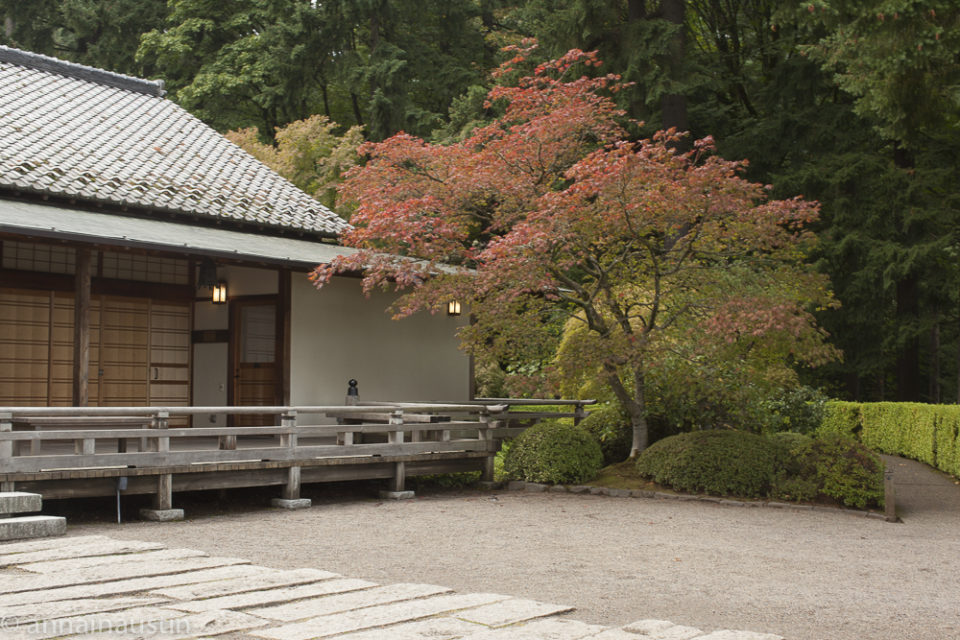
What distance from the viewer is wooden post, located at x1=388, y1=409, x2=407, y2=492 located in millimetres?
12500

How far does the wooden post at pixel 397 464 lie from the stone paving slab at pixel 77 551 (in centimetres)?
628

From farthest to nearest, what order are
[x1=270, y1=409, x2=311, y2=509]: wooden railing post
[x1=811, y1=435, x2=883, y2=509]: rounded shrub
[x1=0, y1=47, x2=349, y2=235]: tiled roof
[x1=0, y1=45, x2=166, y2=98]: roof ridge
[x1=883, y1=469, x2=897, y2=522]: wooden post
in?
[x1=0, y1=45, x2=166, y2=98]: roof ridge < [x1=0, y1=47, x2=349, y2=235]: tiled roof < [x1=811, y1=435, x2=883, y2=509]: rounded shrub < [x1=270, y1=409, x2=311, y2=509]: wooden railing post < [x1=883, y1=469, x2=897, y2=522]: wooden post

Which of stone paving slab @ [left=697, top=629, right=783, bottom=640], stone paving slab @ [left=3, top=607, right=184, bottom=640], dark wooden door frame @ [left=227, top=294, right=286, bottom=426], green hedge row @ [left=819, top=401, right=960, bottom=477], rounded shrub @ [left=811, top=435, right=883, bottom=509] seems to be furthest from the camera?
green hedge row @ [left=819, top=401, right=960, bottom=477]

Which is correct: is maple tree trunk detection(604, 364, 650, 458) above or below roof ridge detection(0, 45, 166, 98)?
below

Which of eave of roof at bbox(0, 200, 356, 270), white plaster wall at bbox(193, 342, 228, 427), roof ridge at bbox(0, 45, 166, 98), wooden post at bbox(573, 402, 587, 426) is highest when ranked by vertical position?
roof ridge at bbox(0, 45, 166, 98)

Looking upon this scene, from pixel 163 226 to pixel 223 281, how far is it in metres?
1.56

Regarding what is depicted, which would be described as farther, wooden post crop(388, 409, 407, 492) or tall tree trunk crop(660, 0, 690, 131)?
tall tree trunk crop(660, 0, 690, 131)

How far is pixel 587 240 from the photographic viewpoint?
12945mm

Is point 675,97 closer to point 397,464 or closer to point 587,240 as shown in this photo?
point 587,240

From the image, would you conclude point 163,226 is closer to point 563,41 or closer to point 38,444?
point 38,444

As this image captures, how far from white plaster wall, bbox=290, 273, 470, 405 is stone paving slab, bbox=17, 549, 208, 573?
765 cm

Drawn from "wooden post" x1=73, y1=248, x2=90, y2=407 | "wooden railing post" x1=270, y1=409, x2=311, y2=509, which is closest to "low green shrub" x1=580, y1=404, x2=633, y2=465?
"wooden railing post" x1=270, y1=409, x2=311, y2=509

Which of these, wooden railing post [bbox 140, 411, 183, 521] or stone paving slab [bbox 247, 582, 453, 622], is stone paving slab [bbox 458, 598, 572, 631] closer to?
stone paving slab [bbox 247, 582, 453, 622]

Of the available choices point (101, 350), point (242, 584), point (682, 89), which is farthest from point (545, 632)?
point (682, 89)
